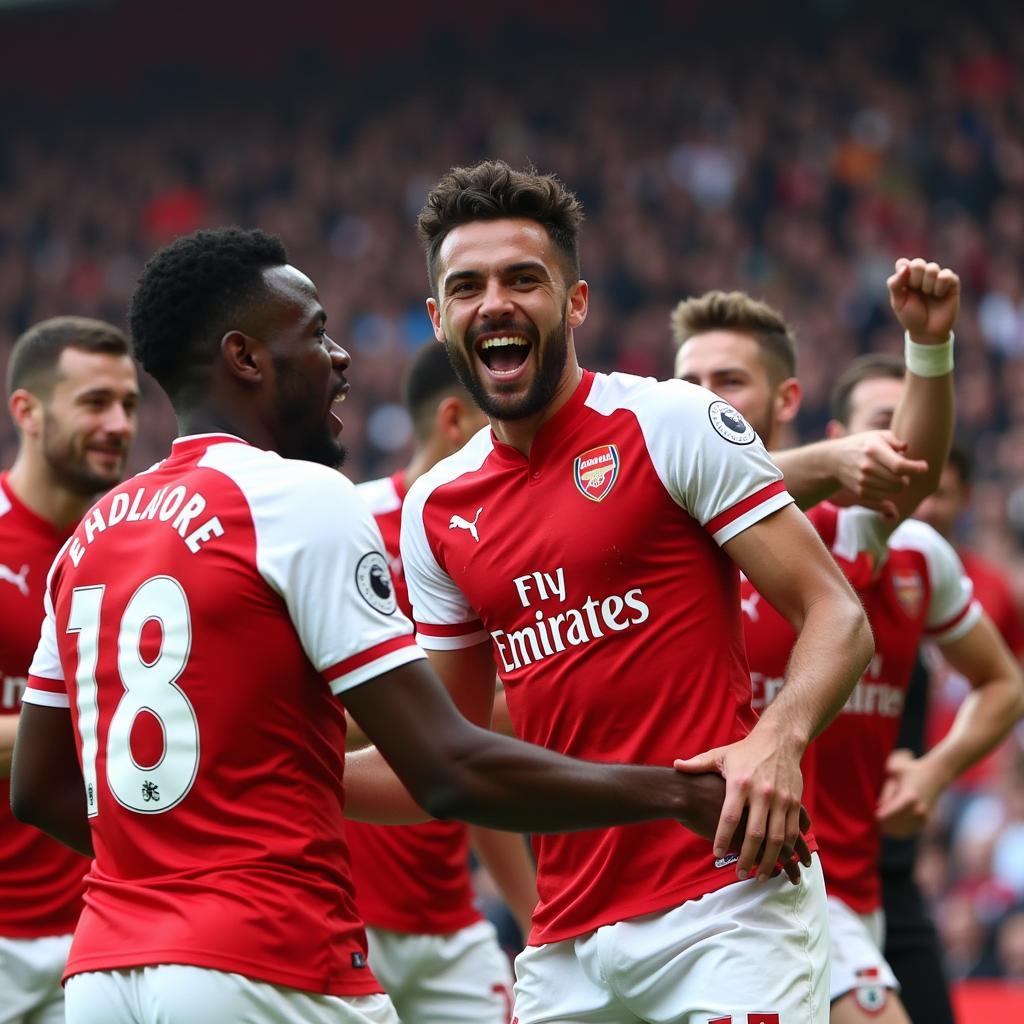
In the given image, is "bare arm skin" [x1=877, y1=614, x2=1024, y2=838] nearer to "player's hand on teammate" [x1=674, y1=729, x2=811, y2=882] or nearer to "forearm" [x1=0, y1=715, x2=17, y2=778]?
"player's hand on teammate" [x1=674, y1=729, x2=811, y2=882]

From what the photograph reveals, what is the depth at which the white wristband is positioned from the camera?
4516 millimetres

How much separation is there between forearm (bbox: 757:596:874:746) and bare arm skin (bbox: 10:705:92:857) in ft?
4.74

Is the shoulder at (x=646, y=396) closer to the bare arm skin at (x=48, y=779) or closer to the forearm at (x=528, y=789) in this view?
the forearm at (x=528, y=789)

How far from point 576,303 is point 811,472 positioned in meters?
0.90

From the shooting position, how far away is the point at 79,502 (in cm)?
584

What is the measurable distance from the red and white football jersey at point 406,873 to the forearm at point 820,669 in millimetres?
2629

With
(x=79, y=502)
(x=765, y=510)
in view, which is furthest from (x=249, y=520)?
(x=79, y=502)

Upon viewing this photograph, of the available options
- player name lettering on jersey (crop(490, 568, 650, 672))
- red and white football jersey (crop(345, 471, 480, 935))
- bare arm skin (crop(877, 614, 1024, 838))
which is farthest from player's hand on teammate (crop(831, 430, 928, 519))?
red and white football jersey (crop(345, 471, 480, 935))

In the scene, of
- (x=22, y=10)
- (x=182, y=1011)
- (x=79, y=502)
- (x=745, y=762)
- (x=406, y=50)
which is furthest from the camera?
(x=22, y=10)

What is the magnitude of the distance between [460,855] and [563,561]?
2.64 m

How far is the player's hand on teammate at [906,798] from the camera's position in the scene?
562 cm

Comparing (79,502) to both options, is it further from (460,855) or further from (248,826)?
(248,826)

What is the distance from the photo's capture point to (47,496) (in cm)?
582

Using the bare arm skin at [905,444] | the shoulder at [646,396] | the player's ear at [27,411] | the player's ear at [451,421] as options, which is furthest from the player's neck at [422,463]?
the shoulder at [646,396]
